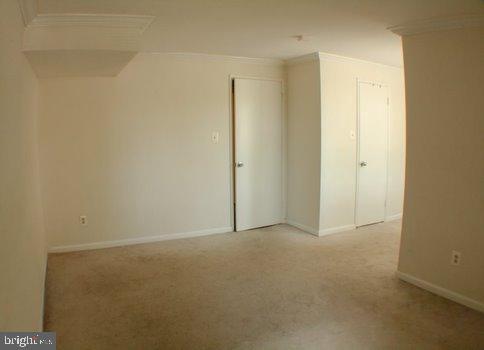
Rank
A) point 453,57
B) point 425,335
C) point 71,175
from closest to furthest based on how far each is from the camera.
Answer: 1. point 425,335
2. point 453,57
3. point 71,175

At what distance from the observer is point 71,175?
385cm

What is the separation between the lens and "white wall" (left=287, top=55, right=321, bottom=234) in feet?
14.3

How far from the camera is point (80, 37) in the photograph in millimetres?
2545

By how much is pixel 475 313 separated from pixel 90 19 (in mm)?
3536

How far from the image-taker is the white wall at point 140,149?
379 cm

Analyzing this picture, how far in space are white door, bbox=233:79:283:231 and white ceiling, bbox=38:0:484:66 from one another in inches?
27.5

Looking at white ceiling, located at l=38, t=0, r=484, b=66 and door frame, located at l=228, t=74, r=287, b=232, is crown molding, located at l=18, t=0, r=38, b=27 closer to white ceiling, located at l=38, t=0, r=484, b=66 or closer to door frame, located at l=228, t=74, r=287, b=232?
white ceiling, located at l=38, t=0, r=484, b=66

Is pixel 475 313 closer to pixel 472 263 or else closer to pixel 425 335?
pixel 472 263

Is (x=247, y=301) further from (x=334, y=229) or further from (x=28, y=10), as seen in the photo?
(x=28, y=10)

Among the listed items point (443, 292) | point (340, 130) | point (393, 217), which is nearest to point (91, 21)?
point (340, 130)

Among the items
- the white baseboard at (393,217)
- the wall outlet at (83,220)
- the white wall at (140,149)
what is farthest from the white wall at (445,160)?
the wall outlet at (83,220)

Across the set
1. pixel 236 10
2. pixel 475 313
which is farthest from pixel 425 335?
pixel 236 10

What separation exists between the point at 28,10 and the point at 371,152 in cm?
409

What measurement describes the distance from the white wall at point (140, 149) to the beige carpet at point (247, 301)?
0.39 m
